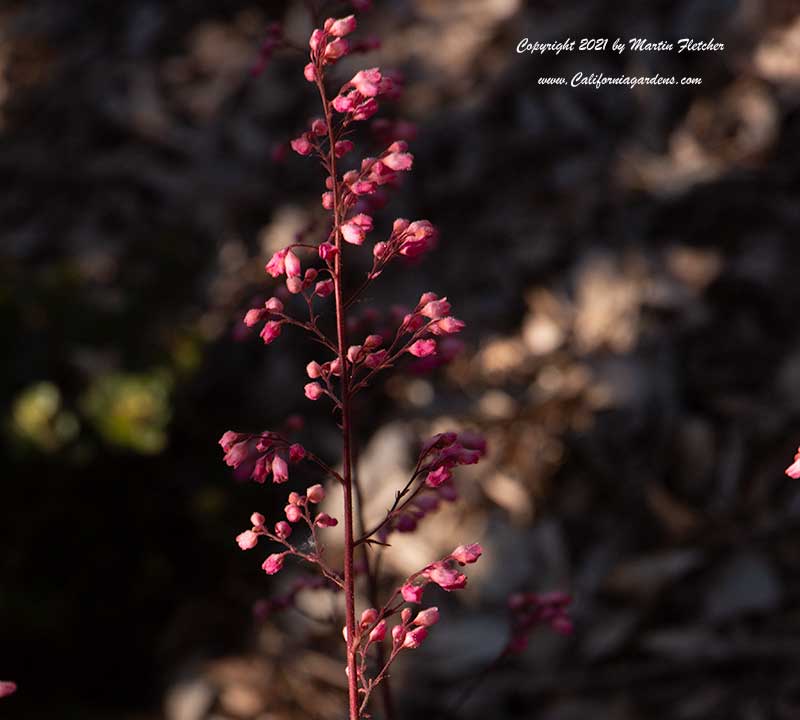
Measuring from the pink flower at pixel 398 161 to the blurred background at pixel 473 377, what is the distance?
129 centimetres

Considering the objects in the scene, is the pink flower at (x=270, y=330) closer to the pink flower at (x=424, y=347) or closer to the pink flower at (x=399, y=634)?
the pink flower at (x=424, y=347)

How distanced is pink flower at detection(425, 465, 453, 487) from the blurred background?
1167mm

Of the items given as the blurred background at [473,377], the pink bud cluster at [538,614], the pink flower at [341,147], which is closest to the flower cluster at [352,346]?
the pink flower at [341,147]

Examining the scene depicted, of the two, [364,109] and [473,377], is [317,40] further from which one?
[473,377]

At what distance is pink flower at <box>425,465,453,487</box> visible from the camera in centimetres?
119

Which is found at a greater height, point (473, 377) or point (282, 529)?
point (473, 377)

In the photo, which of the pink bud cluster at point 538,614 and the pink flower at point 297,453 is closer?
the pink flower at point 297,453

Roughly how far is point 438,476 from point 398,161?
33 cm

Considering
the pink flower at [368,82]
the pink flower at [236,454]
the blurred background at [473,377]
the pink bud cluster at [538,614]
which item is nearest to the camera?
the pink flower at [368,82]

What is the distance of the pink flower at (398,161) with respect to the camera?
1.13 meters

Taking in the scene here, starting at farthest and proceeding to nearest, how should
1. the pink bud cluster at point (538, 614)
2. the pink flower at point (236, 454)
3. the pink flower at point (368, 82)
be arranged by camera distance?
1. the pink bud cluster at point (538, 614)
2. the pink flower at point (236, 454)
3. the pink flower at point (368, 82)

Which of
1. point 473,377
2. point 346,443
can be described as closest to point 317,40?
point 346,443

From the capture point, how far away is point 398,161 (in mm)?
1141

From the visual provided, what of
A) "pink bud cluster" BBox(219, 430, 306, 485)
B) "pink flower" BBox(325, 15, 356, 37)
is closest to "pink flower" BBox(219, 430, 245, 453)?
"pink bud cluster" BBox(219, 430, 306, 485)
